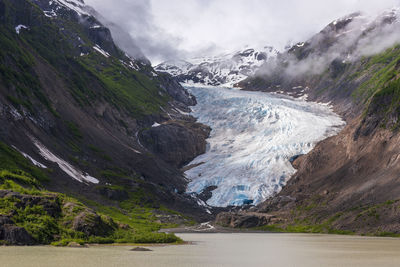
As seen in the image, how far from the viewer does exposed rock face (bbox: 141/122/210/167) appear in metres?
178

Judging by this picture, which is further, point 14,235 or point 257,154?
point 257,154

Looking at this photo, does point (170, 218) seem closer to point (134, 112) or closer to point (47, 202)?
point (47, 202)

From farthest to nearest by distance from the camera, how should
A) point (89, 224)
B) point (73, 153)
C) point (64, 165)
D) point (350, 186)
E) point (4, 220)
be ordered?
point (73, 153) → point (64, 165) → point (350, 186) → point (89, 224) → point (4, 220)

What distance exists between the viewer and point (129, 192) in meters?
123

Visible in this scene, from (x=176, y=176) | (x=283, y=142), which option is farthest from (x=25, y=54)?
(x=283, y=142)

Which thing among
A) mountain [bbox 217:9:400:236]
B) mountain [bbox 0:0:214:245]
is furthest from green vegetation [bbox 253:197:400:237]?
mountain [bbox 0:0:214:245]

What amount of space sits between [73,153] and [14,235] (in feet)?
263

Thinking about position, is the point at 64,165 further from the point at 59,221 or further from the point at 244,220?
the point at 59,221

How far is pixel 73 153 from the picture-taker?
395ft

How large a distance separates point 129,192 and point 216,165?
5043 cm

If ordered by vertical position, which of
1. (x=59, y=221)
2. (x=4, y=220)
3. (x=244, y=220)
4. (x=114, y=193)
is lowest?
(x=4, y=220)

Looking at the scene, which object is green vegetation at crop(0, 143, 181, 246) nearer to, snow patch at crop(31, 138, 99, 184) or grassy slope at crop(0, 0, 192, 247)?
grassy slope at crop(0, 0, 192, 247)

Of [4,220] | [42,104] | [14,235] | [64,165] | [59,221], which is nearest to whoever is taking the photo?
[14,235]

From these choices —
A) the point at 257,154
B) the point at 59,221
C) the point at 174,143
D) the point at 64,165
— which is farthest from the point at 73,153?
the point at 59,221
